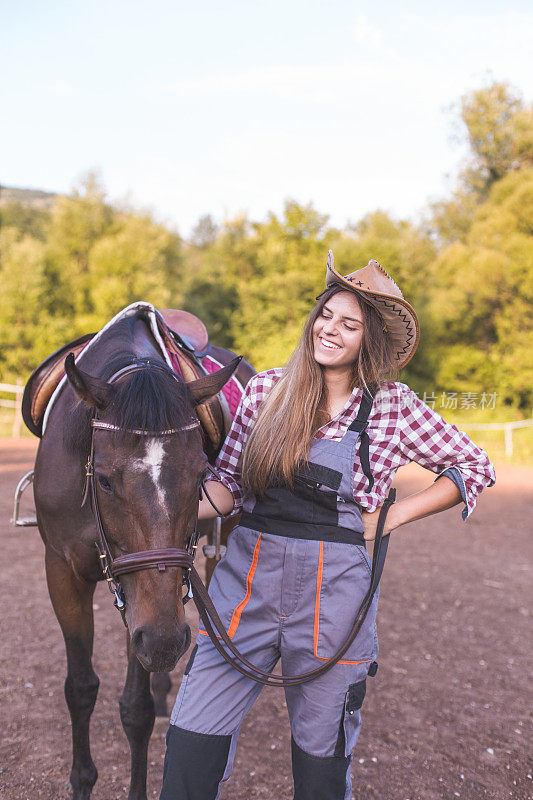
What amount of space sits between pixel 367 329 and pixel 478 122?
87.9 ft

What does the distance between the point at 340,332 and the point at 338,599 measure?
87 centimetres

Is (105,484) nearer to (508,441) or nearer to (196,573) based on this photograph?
(196,573)

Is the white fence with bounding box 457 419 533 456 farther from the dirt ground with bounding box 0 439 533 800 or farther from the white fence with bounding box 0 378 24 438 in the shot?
the white fence with bounding box 0 378 24 438

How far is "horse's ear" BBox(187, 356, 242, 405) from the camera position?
2111mm

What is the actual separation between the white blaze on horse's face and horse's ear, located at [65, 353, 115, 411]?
234 millimetres

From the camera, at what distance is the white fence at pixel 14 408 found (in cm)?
1612

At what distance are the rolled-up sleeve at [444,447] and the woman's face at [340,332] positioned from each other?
0.79ft

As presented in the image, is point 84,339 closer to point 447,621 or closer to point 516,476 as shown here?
point 447,621

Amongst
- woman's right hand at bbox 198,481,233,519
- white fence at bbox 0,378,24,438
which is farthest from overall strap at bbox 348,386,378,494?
white fence at bbox 0,378,24,438

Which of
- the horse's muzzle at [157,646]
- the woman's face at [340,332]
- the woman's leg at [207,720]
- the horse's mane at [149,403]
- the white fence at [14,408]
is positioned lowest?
the white fence at [14,408]

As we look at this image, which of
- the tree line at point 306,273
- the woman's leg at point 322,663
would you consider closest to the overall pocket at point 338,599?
the woman's leg at point 322,663

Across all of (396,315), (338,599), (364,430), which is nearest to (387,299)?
(396,315)

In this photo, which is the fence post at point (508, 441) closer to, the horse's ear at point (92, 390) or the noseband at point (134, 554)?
the noseband at point (134, 554)

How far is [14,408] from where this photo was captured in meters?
18.5
